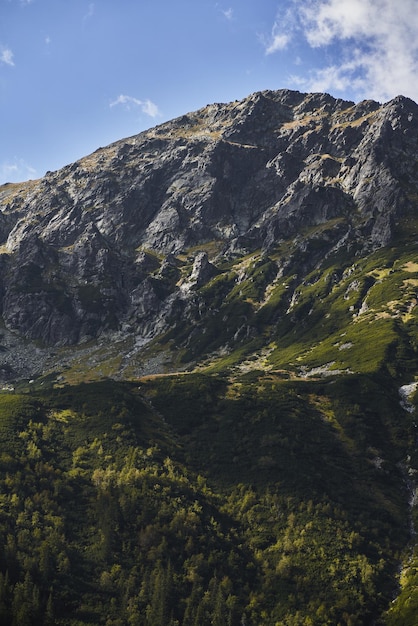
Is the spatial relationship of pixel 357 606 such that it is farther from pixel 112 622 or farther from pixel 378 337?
pixel 378 337

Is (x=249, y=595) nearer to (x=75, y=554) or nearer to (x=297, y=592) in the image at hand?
(x=297, y=592)

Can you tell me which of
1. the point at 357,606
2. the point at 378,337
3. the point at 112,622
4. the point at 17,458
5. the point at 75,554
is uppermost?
the point at 378,337

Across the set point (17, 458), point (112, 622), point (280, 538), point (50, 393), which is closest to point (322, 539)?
point (280, 538)

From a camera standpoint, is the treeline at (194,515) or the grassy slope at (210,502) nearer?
the treeline at (194,515)

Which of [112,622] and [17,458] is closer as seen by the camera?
[112,622]


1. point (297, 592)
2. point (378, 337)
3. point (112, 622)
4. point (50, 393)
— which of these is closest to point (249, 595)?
point (297, 592)

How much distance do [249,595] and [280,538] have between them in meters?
12.6

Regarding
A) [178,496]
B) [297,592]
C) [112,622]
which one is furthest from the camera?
[178,496]

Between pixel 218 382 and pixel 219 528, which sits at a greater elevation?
pixel 218 382

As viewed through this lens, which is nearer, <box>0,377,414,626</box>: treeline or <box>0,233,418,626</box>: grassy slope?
<box>0,377,414,626</box>: treeline

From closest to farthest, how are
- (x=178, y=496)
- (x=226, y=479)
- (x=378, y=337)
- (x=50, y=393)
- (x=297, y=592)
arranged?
(x=297, y=592) → (x=178, y=496) → (x=226, y=479) → (x=50, y=393) → (x=378, y=337)

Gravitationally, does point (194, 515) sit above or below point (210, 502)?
above

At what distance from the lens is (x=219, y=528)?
8500 centimetres

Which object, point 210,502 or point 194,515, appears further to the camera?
point 210,502
